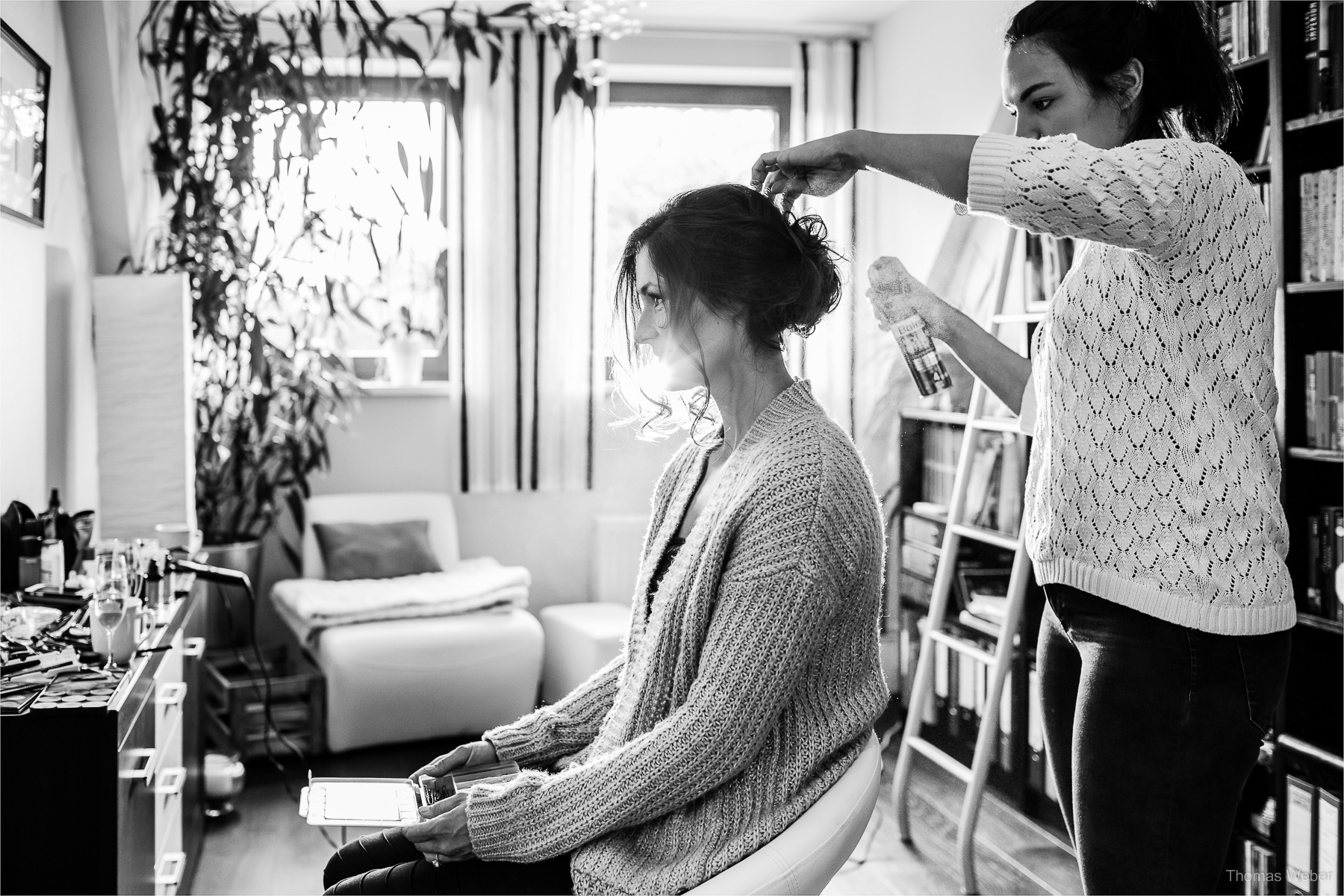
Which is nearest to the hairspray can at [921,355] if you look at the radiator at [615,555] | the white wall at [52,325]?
the white wall at [52,325]

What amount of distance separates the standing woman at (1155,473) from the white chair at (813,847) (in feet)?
0.74

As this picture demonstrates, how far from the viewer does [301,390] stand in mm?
3629

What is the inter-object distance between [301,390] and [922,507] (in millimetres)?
1928

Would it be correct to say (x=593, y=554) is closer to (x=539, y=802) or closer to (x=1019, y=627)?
(x=1019, y=627)

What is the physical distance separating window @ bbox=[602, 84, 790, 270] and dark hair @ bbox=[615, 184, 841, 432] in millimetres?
3057

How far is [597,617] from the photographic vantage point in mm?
3918

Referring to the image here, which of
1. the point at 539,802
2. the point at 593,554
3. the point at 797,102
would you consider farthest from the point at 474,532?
the point at 539,802

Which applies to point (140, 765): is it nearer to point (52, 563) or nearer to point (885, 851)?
point (52, 563)

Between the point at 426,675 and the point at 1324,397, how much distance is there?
8.00 feet

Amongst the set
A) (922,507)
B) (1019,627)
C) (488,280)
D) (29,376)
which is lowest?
(1019,627)

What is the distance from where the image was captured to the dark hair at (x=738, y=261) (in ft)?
4.18

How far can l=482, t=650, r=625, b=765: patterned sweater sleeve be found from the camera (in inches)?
55.8

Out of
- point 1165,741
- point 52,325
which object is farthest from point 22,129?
point 1165,741

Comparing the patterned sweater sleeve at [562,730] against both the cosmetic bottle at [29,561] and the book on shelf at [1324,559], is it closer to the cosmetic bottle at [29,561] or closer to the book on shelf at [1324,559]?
the cosmetic bottle at [29,561]
